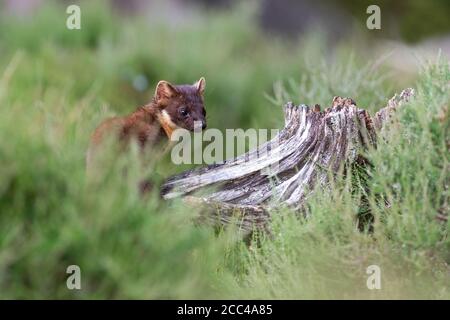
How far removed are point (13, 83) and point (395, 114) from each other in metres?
4.02

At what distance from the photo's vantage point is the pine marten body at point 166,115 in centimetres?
552

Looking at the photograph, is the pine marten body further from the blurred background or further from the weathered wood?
the blurred background

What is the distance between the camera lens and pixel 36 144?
4559 mm

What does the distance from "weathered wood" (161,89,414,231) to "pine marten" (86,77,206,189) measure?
0.30 m

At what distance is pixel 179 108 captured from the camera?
5.76 m

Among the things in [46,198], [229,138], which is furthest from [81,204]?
[229,138]

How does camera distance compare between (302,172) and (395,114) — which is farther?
(302,172)

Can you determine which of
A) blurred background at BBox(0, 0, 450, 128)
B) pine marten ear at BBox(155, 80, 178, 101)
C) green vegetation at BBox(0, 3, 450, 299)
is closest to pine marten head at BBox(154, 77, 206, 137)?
pine marten ear at BBox(155, 80, 178, 101)

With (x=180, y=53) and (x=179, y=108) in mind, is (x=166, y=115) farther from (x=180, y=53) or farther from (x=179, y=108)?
(x=180, y=53)

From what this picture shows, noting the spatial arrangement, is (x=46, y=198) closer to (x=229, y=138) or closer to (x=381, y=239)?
(x=381, y=239)

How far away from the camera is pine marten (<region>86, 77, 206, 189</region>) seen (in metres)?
5.52
